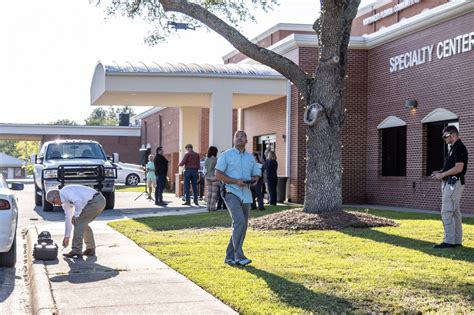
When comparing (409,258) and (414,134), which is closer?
(409,258)

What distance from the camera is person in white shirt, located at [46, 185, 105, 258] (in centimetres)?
1004

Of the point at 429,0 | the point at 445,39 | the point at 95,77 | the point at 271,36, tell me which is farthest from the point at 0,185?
the point at 271,36

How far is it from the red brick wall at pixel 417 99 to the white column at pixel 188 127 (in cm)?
1048

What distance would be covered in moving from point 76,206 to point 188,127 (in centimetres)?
2196

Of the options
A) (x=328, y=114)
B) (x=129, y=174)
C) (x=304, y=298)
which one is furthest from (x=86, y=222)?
(x=129, y=174)

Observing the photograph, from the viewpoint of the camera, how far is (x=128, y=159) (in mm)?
57875

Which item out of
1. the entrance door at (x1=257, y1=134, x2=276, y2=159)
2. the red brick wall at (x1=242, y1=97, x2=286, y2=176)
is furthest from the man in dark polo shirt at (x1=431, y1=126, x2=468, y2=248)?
the entrance door at (x1=257, y1=134, x2=276, y2=159)

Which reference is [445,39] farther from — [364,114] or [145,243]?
[145,243]

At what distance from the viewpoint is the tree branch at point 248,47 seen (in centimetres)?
1519

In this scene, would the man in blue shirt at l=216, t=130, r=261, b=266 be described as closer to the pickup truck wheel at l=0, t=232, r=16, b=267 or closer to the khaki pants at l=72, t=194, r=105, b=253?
the khaki pants at l=72, t=194, r=105, b=253

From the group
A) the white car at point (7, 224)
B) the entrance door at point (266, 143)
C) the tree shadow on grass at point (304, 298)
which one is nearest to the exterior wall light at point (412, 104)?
the entrance door at point (266, 143)

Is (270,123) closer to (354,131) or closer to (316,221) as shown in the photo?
(354,131)

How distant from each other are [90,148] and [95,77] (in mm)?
5001

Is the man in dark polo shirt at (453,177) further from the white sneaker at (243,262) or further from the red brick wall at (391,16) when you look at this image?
the red brick wall at (391,16)
